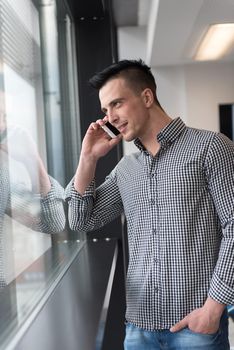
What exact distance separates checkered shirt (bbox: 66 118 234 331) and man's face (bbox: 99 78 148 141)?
0.24ft

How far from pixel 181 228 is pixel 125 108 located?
14.8 inches

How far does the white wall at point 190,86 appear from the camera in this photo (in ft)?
12.7

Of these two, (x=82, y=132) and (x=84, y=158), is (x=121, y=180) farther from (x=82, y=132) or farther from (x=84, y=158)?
(x=82, y=132)

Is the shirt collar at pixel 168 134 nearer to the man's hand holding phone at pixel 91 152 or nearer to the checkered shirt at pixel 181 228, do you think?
the checkered shirt at pixel 181 228

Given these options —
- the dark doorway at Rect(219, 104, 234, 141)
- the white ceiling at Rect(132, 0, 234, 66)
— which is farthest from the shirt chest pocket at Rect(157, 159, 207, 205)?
the dark doorway at Rect(219, 104, 234, 141)

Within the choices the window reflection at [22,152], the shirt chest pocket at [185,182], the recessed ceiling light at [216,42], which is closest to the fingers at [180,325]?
the shirt chest pocket at [185,182]

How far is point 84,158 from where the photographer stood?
1.45 meters

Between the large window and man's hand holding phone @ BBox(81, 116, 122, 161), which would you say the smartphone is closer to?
man's hand holding phone @ BBox(81, 116, 122, 161)

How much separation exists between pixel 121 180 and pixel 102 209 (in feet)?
0.51

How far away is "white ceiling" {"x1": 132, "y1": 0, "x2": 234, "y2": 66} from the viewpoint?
265cm

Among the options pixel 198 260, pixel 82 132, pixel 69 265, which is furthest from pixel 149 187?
pixel 82 132

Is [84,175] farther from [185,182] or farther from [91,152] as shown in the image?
[185,182]

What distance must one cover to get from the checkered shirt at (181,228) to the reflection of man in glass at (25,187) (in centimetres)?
32

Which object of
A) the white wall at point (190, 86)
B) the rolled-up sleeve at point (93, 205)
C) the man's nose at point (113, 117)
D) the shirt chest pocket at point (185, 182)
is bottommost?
the rolled-up sleeve at point (93, 205)
